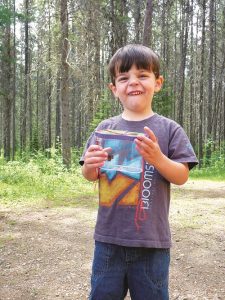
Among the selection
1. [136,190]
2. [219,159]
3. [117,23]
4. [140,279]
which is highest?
[117,23]

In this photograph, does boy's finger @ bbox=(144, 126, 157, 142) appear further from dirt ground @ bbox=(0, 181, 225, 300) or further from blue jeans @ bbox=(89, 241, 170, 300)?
dirt ground @ bbox=(0, 181, 225, 300)

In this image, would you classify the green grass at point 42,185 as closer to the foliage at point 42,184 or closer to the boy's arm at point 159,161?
the foliage at point 42,184

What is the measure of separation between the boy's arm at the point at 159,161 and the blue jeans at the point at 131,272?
1.20ft

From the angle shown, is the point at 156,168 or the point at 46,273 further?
the point at 46,273

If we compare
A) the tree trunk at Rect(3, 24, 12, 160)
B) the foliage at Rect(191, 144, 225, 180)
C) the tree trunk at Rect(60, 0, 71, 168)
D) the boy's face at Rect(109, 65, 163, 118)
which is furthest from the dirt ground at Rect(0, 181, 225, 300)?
the tree trunk at Rect(3, 24, 12, 160)

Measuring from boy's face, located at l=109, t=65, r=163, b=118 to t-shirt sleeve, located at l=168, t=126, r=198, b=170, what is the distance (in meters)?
0.18

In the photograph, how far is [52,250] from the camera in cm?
483

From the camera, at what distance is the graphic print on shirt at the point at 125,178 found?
5.95 feet

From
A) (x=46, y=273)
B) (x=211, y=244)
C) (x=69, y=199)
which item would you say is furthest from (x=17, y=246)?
(x=69, y=199)

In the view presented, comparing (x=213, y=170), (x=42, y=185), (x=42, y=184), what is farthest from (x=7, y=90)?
(x=42, y=185)

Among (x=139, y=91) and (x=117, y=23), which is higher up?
(x=117, y=23)

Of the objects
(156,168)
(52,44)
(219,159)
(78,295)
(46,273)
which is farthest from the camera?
(219,159)

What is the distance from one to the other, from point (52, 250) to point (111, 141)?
3353 millimetres

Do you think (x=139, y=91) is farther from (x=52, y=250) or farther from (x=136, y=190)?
(x=52, y=250)
